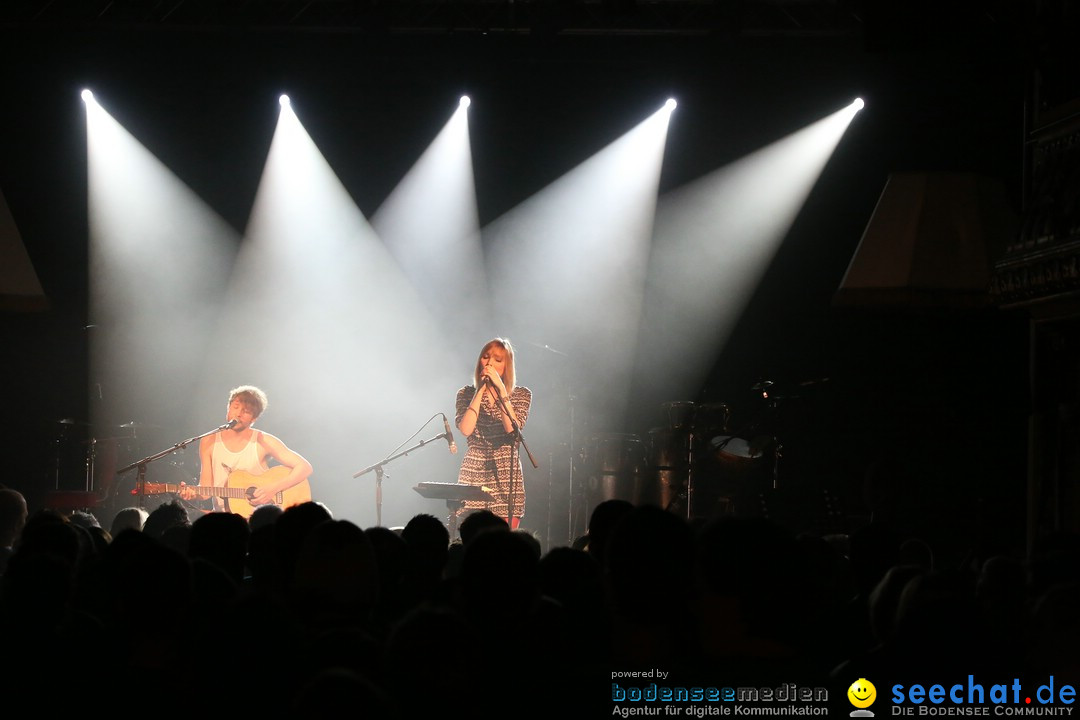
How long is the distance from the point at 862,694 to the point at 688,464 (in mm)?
6698

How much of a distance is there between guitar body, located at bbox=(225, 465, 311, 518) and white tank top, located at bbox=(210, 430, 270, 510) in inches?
1.8

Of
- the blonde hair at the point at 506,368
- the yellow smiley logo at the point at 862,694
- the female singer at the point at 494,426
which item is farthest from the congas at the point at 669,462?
the yellow smiley logo at the point at 862,694

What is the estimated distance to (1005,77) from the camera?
32.3ft

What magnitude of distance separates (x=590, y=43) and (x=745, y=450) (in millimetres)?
4014

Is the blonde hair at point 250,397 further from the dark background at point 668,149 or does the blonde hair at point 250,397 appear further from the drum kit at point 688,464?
the drum kit at point 688,464

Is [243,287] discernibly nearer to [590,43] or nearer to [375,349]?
[375,349]

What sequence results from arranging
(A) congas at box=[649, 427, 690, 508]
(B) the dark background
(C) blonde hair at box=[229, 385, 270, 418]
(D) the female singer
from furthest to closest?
(B) the dark background
(A) congas at box=[649, 427, 690, 508]
(C) blonde hair at box=[229, 385, 270, 418]
(D) the female singer

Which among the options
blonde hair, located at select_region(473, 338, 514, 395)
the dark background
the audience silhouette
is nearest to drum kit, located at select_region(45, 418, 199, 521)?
the dark background

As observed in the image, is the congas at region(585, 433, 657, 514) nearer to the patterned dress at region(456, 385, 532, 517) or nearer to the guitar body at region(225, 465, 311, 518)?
the patterned dress at region(456, 385, 532, 517)

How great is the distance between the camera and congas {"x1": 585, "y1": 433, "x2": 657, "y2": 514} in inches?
373

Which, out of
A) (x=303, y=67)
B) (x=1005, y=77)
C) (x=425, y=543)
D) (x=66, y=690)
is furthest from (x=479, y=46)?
(x=66, y=690)

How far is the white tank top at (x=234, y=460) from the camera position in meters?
8.48

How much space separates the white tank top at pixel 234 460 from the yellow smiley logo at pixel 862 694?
22.5ft

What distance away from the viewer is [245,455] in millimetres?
8578
